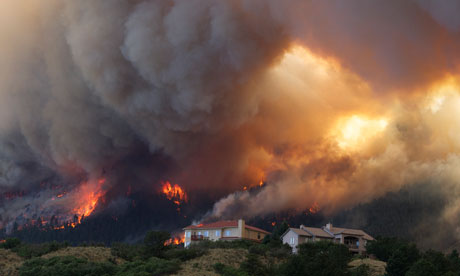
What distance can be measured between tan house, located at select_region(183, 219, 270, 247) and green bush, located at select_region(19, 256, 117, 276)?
27605mm

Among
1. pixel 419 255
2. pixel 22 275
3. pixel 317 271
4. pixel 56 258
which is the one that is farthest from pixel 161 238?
pixel 419 255

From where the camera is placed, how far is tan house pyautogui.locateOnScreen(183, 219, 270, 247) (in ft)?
233

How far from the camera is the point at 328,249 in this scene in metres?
50.6

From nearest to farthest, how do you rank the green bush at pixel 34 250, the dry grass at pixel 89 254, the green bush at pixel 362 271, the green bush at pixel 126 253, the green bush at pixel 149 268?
the green bush at pixel 149 268 → the green bush at pixel 362 271 → the dry grass at pixel 89 254 → the green bush at pixel 34 250 → the green bush at pixel 126 253

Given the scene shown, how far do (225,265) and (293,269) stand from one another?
9550 millimetres

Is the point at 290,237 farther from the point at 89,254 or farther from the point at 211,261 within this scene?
the point at 89,254

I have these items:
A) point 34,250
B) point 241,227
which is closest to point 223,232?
point 241,227


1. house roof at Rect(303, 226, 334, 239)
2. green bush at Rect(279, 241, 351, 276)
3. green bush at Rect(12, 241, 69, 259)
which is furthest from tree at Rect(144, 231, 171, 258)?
house roof at Rect(303, 226, 334, 239)

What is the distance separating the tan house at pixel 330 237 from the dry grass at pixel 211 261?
36.0 feet

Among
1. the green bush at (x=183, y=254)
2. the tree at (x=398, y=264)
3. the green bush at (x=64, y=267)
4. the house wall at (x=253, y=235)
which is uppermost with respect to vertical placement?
the house wall at (x=253, y=235)

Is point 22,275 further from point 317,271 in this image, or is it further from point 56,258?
point 317,271

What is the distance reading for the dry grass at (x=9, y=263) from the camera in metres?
42.0

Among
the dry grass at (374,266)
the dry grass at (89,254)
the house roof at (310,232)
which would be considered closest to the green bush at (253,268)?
the dry grass at (374,266)

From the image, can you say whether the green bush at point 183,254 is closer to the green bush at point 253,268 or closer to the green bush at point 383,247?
the green bush at point 253,268
